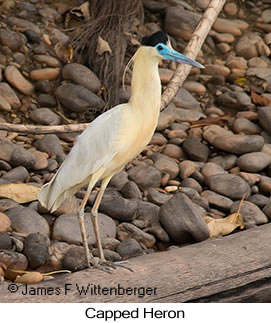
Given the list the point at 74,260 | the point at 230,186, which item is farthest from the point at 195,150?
the point at 74,260

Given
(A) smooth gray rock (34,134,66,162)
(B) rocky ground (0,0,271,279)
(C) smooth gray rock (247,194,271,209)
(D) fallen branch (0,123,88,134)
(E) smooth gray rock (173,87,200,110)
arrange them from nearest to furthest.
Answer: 1. (D) fallen branch (0,123,88,134)
2. (B) rocky ground (0,0,271,279)
3. (C) smooth gray rock (247,194,271,209)
4. (A) smooth gray rock (34,134,66,162)
5. (E) smooth gray rock (173,87,200,110)

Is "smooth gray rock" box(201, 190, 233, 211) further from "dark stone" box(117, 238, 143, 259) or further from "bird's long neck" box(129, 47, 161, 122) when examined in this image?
"bird's long neck" box(129, 47, 161, 122)

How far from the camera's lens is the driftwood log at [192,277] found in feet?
7.22

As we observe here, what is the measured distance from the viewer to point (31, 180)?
331 centimetres

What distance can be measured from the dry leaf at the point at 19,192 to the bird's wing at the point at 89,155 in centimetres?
73

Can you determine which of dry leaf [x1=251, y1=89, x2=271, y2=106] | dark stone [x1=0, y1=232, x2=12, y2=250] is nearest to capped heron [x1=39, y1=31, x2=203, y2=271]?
dark stone [x1=0, y1=232, x2=12, y2=250]

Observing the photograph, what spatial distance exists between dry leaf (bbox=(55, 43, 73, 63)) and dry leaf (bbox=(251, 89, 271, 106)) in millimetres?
1159

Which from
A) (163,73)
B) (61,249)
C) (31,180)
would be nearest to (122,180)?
(31,180)

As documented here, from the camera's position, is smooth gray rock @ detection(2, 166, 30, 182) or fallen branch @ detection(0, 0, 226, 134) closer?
fallen branch @ detection(0, 0, 226, 134)

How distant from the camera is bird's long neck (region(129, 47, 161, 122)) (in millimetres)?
2105

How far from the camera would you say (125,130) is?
214 centimetres

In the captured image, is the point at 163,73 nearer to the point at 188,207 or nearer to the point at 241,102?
the point at 241,102

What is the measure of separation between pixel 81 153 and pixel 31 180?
43.7 inches

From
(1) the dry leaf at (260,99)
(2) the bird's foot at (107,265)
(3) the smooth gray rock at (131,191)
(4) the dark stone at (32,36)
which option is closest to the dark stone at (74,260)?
(2) the bird's foot at (107,265)
